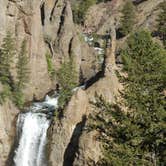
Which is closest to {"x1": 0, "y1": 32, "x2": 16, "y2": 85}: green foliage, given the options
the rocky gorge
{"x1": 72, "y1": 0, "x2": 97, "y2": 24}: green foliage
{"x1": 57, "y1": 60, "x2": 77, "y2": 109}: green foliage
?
the rocky gorge

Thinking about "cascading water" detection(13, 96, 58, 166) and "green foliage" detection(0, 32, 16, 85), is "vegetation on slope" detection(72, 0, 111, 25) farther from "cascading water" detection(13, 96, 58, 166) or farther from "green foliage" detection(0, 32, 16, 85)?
"cascading water" detection(13, 96, 58, 166)

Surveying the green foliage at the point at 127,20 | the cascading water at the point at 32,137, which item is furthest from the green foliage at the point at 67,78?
the green foliage at the point at 127,20

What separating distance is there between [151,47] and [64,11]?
261ft

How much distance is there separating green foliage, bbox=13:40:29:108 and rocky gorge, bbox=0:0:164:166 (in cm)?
145

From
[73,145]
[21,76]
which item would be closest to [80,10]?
[21,76]

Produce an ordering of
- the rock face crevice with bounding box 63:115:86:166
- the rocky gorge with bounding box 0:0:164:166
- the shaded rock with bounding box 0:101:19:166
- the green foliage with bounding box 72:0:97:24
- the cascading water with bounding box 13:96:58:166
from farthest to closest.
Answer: the green foliage with bounding box 72:0:97:24
the shaded rock with bounding box 0:101:19:166
the cascading water with bounding box 13:96:58:166
the rocky gorge with bounding box 0:0:164:166
the rock face crevice with bounding box 63:115:86:166

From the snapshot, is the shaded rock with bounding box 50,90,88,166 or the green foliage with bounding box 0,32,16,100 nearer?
the shaded rock with bounding box 50,90,88,166

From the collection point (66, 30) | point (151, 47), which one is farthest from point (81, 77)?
point (151, 47)

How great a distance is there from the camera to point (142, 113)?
3188 cm

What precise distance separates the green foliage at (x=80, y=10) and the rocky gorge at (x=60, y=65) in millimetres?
6111

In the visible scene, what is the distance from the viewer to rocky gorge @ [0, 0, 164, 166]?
69562mm

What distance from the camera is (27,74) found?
93.0 meters

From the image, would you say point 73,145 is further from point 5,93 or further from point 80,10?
point 80,10

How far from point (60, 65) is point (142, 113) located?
238 feet
